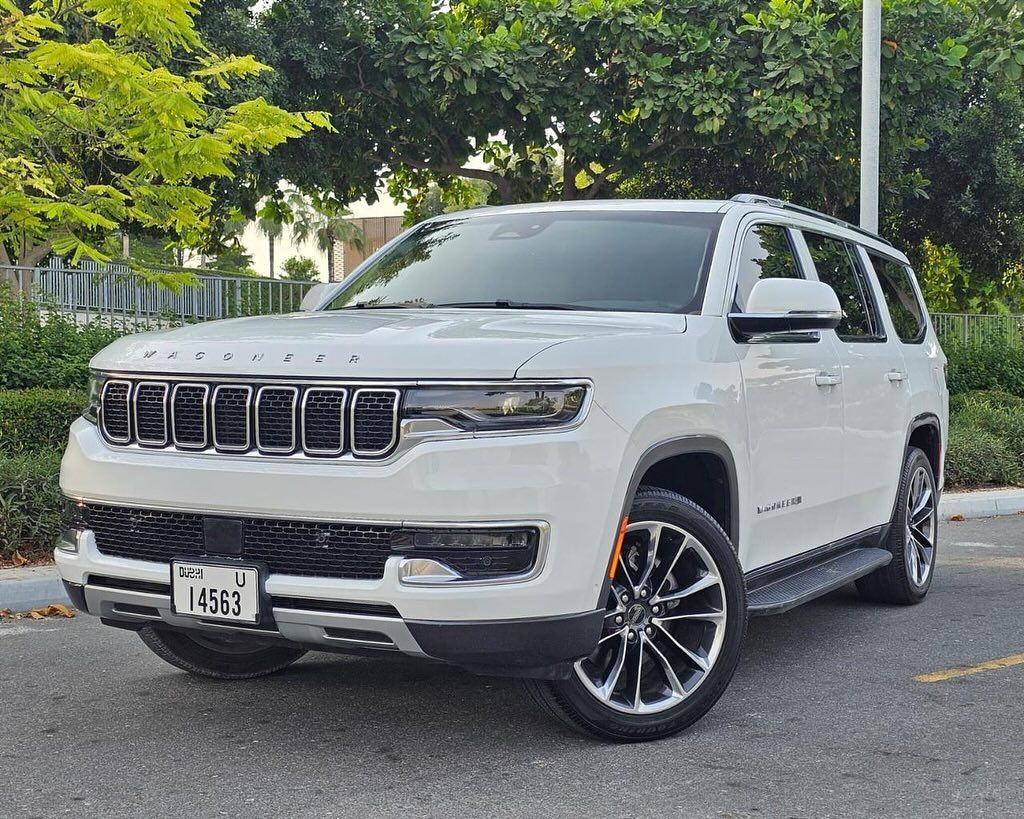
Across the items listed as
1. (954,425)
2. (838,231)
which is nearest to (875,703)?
(838,231)

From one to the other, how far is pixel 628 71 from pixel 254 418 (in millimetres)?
15563

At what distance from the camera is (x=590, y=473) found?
4.08 m

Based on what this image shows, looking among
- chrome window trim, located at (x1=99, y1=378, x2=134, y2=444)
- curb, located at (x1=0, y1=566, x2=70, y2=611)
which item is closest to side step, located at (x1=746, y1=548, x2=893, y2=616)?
chrome window trim, located at (x1=99, y1=378, x2=134, y2=444)

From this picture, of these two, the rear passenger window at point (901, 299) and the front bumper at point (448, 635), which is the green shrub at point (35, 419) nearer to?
the rear passenger window at point (901, 299)

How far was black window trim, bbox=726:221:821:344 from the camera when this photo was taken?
520 centimetres

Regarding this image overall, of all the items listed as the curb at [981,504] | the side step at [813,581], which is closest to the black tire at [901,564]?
the side step at [813,581]

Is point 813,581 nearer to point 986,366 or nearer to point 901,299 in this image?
point 901,299

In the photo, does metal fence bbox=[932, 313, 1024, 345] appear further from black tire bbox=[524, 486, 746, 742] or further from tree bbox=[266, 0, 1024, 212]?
black tire bbox=[524, 486, 746, 742]

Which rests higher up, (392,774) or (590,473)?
(590,473)

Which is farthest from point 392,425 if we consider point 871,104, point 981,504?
point 871,104

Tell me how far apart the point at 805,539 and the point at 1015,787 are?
170cm

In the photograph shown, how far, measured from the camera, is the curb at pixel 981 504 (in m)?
12.0

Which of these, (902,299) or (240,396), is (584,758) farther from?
(902,299)

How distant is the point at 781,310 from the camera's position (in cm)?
506
